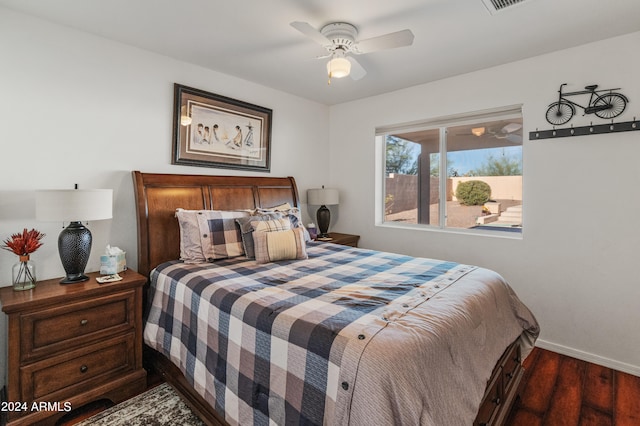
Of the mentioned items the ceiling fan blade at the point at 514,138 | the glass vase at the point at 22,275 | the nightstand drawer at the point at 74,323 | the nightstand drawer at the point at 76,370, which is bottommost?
the nightstand drawer at the point at 76,370

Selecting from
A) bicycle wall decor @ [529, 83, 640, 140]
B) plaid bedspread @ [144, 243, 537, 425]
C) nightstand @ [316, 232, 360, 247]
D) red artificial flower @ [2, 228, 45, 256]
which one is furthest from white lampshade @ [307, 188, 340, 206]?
red artificial flower @ [2, 228, 45, 256]

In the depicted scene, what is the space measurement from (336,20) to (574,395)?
305 centimetres

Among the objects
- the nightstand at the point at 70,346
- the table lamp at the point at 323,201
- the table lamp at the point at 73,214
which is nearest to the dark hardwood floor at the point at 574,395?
the table lamp at the point at 323,201

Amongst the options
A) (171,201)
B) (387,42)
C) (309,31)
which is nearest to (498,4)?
(387,42)

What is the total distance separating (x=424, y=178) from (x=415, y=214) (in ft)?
1.47

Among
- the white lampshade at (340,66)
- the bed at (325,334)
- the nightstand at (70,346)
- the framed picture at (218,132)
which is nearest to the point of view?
the bed at (325,334)

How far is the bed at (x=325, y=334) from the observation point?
3.62 ft

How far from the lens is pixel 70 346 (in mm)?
1876

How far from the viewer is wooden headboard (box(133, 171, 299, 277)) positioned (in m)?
2.46

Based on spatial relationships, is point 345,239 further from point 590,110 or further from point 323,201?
point 590,110

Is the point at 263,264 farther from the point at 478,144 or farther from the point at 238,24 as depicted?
the point at 478,144

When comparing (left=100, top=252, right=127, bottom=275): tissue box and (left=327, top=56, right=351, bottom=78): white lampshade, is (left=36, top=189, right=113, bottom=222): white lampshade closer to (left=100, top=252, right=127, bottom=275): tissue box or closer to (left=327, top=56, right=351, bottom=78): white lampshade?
(left=100, top=252, right=127, bottom=275): tissue box

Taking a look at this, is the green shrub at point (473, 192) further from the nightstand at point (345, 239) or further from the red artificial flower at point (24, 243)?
the red artificial flower at point (24, 243)

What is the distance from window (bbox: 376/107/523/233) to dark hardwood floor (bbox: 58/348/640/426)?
1.24m
